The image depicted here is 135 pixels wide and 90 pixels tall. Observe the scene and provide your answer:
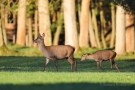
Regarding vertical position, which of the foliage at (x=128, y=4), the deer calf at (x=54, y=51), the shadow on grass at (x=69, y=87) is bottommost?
the shadow on grass at (x=69, y=87)

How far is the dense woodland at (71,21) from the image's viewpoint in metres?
49.4

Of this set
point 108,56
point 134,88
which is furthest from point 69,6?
point 134,88

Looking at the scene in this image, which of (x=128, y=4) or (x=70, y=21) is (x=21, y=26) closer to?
(x=70, y=21)

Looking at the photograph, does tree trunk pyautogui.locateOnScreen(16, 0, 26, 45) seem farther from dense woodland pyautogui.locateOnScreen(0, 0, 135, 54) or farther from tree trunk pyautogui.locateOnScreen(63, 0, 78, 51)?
tree trunk pyautogui.locateOnScreen(63, 0, 78, 51)

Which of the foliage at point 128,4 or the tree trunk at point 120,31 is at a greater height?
the foliage at point 128,4

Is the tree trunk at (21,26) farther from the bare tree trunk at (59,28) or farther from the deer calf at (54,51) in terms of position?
the deer calf at (54,51)

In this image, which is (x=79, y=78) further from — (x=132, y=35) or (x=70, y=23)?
(x=132, y=35)

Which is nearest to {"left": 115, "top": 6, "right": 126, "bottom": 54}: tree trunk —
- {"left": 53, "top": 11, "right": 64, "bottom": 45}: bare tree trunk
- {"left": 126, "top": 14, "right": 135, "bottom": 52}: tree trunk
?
{"left": 126, "top": 14, "right": 135, "bottom": 52}: tree trunk

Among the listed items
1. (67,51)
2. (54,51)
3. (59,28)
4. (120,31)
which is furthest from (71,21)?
(54,51)

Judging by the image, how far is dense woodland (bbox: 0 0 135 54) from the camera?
49.4m

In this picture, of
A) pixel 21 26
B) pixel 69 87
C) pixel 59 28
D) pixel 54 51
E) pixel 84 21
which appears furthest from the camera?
pixel 59 28

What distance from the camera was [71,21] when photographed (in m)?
49.3

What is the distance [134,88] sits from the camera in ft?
60.6

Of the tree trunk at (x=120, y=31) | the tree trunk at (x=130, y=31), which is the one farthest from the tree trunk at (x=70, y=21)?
the tree trunk at (x=130, y=31)
